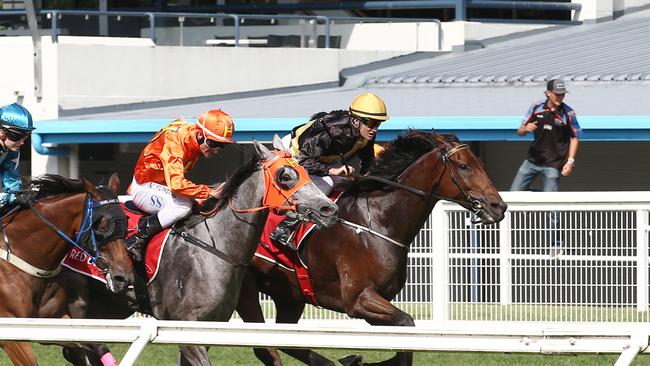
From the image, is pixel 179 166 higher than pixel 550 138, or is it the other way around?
pixel 179 166

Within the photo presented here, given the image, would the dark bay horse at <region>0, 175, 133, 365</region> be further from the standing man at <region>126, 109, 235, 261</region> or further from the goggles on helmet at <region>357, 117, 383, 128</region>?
the goggles on helmet at <region>357, 117, 383, 128</region>

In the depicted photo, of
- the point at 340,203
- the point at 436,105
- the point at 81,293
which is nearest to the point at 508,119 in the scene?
the point at 436,105

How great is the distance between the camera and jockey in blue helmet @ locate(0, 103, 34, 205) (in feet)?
22.7

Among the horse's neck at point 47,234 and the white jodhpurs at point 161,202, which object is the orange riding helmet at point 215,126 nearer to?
the white jodhpurs at point 161,202

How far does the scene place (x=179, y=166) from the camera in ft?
22.9

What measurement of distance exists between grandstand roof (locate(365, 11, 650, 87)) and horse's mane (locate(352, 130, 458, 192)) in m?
6.55

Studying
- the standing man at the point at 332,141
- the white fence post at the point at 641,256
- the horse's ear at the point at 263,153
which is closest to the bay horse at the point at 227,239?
the horse's ear at the point at 263,153

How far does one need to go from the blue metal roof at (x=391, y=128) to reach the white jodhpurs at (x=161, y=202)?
557cm

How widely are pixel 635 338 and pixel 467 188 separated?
2.68m

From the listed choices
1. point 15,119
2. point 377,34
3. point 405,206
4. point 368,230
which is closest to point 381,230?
point 368,230

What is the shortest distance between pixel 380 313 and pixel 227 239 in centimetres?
102

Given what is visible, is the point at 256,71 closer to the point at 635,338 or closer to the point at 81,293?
the point at 81,293

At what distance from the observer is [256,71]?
52.0 ft

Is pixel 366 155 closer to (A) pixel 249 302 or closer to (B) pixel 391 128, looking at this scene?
(A) pixel 249 302
